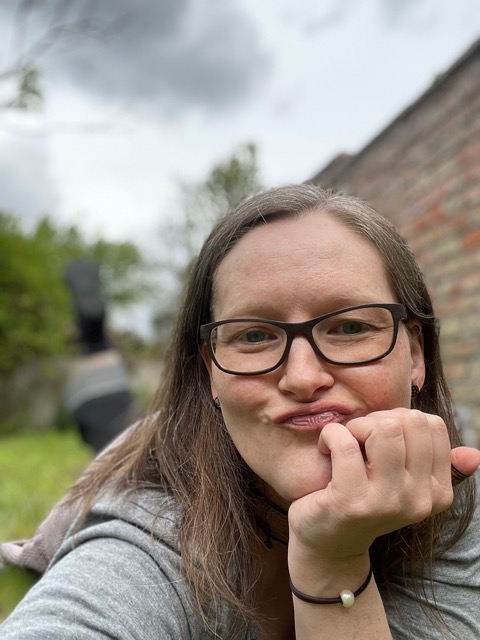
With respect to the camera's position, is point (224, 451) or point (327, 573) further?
point (224, 451)

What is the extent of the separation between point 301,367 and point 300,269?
190mm

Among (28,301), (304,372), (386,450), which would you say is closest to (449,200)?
(304,372)

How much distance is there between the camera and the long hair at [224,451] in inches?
47.2

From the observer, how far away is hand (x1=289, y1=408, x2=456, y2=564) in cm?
91

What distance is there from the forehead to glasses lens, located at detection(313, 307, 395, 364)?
0.03 m

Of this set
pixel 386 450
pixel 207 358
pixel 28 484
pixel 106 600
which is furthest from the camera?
pixel 28 484

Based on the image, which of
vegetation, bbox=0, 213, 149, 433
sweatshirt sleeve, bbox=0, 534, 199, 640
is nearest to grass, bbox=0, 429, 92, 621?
sweatshirt sleeve, bbox=0, 534, 199, 640

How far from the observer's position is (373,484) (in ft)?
3.01

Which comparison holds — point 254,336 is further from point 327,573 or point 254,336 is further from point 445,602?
point 445,602

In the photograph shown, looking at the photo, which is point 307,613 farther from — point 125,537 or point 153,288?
point 153,288

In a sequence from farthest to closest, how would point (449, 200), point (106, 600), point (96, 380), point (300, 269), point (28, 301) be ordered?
point (28, 301) < point (96, 380) < point (449, 200) < point (300, 269) < point (106, 600)

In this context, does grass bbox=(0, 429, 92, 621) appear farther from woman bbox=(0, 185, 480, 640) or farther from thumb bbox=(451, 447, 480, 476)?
thumb bbox=(451, 447, 480, 476)

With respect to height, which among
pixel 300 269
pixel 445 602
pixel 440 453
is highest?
pixel 300 269

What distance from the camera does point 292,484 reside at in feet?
3.43
